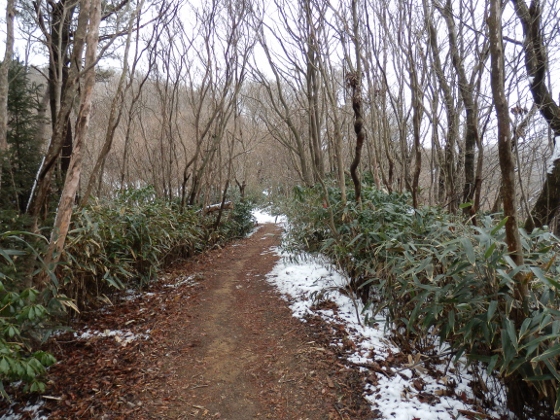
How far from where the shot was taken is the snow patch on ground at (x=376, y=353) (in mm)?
2143

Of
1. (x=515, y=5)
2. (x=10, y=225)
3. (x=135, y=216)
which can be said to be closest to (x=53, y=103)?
(x=135, y=216)

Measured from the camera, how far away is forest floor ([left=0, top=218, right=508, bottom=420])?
2309 mm

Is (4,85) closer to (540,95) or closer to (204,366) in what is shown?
(204,366)

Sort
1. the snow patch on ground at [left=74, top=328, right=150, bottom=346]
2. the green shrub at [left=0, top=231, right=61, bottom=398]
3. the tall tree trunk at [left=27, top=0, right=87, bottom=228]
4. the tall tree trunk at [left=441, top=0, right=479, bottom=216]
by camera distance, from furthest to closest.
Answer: the tall tree trunk at [left=441, top=0, right=479, bottom=216] → the snow patch on ground at [left=74, top=328, right=150, bottom=346] → the tall tree trunk at [left=27, top=0, right=87, bottom=228] → the green shrub at [left=0, top=231, right=61, bottom=398]

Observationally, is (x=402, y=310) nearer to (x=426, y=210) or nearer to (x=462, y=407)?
(x=462, y=407)

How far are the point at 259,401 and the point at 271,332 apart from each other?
3.36ft

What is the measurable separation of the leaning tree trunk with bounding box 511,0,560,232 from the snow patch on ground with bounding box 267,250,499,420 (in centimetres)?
226

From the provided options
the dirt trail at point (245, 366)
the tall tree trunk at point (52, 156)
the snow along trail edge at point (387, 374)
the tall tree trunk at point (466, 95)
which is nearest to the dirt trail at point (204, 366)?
the dirt trail at point (245, 366)

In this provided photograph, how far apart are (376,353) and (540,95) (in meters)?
3.90

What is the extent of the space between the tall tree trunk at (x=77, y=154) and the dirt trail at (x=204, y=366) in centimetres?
97

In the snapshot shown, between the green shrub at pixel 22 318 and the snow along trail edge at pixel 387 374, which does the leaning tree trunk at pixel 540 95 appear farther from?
the green shrub at pixel 22 318

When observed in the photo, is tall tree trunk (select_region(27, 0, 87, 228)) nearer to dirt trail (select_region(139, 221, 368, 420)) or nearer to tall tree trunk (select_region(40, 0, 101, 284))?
tall tree trunk (select_region(40, 0, 101, 284))

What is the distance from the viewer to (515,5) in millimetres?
3959

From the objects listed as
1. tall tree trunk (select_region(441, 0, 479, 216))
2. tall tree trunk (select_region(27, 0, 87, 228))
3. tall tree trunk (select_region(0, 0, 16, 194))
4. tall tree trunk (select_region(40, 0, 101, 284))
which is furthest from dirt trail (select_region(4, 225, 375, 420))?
tall tree trunk (select_region(441, 0, 479, 216))
